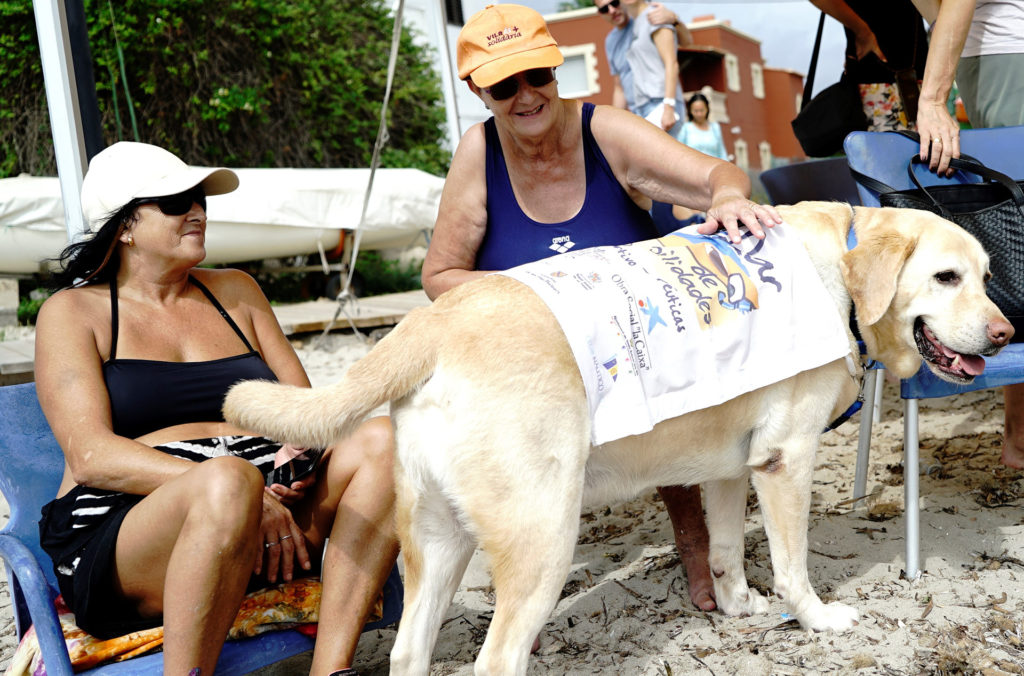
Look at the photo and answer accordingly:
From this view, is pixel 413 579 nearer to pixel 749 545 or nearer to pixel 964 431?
pixel 749 545

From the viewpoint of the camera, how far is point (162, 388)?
2564 millimetres

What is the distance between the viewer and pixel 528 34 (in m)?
2.78

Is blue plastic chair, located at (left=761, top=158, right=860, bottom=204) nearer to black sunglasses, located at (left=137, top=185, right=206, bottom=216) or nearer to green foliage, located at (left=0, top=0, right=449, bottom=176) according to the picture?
black sunglasses, located at (left=137, top=185, right=206, bottom=216)

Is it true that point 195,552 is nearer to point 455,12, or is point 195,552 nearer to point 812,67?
point 812,67

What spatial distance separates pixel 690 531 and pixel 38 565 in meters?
2.03

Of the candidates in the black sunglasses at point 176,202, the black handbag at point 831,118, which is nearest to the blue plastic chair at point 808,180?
the black handbag at point 831,118

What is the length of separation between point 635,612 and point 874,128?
9.53 ft

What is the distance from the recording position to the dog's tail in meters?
2.04

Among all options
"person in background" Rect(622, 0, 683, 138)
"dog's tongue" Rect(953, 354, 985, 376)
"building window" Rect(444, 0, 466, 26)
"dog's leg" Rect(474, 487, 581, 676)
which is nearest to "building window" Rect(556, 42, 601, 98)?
"building window" Rect(444, 0, 466, 26)

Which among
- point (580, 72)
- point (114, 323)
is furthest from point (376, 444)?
point (580, 72)

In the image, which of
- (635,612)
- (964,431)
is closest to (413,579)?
(635,612)

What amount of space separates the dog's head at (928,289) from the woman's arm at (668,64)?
13.0 feet

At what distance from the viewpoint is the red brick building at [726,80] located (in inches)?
1151

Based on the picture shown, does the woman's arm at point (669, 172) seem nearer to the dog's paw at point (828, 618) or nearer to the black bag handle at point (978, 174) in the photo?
the black bag handle at point (978, 174)
